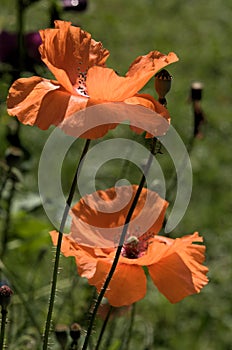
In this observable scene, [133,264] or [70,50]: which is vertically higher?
[70,50]

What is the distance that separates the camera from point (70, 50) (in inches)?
49.8

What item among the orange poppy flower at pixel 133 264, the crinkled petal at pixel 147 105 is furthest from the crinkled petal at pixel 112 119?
the orange poppy flower at pixel 133 264

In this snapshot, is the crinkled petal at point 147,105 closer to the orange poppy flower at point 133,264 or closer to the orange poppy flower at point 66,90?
the orange poppy flower at point 66,90

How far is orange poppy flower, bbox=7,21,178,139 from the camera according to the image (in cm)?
113

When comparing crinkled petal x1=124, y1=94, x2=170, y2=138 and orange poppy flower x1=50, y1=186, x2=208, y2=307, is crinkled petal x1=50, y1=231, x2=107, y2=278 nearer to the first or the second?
→ orange poppy flower x1=50, y1=186, x2=208, y2=307

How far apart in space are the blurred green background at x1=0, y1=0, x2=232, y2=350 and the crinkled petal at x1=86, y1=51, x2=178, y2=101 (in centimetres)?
37

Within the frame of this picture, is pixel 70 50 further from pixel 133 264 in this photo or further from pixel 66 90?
pixel 133 264

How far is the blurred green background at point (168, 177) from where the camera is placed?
195 cm

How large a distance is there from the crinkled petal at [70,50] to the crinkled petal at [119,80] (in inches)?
2.0

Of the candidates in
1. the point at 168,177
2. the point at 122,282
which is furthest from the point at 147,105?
the point at 168,177

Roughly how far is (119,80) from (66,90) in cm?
10

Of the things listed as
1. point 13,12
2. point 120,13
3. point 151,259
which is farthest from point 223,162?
point 151,259

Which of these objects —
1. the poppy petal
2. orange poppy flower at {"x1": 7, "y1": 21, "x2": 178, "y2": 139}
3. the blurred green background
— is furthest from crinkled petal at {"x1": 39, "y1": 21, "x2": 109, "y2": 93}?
the blurred green background

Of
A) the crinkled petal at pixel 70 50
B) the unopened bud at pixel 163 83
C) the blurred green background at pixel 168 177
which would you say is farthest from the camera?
the blurred green background at pixel 168 177
